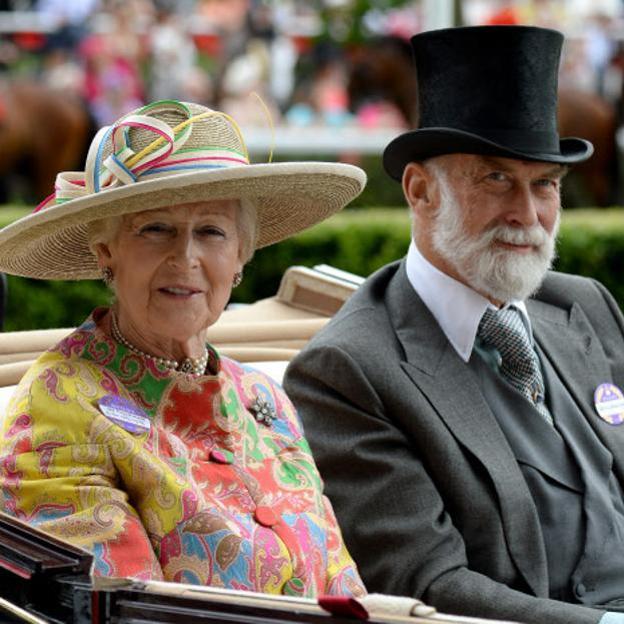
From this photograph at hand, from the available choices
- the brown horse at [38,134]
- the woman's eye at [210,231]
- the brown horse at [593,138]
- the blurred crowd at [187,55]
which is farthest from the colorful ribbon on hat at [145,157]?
the brown horse at [593,138]

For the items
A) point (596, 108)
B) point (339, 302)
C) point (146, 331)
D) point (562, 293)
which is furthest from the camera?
point (596, 108)

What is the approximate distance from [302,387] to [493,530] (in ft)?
1.67

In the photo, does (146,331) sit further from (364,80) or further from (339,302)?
(364,80)

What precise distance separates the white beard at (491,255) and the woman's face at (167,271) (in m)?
0.77

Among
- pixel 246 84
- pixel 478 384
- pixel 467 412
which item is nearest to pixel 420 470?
pixel 467 412

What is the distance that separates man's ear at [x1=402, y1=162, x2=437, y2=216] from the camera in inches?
141

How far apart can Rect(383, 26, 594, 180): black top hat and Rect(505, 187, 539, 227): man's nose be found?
0.09m

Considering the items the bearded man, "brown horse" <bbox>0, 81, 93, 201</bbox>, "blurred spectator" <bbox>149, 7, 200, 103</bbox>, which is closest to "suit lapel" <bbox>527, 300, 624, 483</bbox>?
the bearded man

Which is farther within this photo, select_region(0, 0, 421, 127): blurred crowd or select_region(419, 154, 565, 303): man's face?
select_region(0, 0, 421, 127): blurred crowd

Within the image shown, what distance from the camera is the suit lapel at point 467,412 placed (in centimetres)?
324

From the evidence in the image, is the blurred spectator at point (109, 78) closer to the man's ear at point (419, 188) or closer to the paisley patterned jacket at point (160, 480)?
the man's ear at point (419, 188)

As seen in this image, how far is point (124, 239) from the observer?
2.85 m

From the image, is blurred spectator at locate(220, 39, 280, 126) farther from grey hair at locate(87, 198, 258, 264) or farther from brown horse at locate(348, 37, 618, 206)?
grey hair at locate(87, 198, 258, 264)

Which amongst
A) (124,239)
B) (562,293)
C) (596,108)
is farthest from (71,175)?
(596,108)
